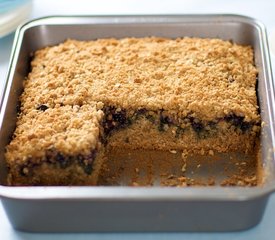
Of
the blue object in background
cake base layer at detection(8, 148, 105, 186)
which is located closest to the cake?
cake base layer at detection(8, 148, 105, 186)

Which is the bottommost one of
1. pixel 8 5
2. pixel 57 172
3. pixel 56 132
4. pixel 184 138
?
pixel 184 138

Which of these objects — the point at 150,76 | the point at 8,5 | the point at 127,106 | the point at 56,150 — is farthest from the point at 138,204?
the point at 8,5

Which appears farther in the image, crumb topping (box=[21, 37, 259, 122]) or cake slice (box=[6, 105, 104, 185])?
crumb topping (box=[21, 37, 259, 122])

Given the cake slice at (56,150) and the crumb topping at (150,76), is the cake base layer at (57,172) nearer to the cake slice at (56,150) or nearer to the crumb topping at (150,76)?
the cake slice at (56,150)

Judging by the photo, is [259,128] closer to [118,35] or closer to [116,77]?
[116,77]

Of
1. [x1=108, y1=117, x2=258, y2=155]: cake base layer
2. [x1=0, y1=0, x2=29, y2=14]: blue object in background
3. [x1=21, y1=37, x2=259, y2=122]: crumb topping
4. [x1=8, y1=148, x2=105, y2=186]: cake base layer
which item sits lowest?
[x1=108, y1=117, x2=258, y2=155]: cake base layer

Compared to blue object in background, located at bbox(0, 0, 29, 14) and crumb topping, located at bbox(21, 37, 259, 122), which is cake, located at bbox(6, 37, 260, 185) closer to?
crumb topping, located at bbox(21, 37, 259, 122)

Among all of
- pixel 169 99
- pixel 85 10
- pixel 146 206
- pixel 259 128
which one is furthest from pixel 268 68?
pixel 85 10

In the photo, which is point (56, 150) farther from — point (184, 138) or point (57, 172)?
point (184, 138)
